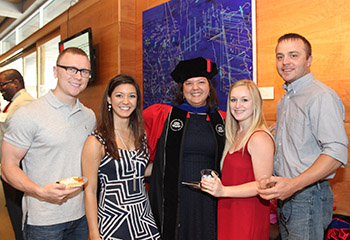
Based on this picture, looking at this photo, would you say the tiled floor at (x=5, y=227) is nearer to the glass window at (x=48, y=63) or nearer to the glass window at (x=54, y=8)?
the glass window at (x=48, y=63)

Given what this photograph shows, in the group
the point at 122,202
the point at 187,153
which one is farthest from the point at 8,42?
the point at 122,202

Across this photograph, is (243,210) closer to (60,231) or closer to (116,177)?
(116,177)

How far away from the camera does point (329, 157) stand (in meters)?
1.70

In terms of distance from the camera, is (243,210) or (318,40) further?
(318,40)

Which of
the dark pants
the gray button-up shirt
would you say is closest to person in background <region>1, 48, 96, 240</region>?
the gray button-up shirt

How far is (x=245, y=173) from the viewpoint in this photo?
6.21ft

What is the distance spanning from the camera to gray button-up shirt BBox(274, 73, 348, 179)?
171 cm

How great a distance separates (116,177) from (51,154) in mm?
439

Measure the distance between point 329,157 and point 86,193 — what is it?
1556 mm

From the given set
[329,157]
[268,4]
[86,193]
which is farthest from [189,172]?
[268,4]

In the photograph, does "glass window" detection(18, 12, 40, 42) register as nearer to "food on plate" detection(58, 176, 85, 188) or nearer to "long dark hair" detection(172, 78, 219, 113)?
"long dark hair" detection(172, 78, 219, 113)

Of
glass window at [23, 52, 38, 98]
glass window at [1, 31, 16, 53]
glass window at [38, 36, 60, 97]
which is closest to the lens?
glass window at [38, 36, 60, 97]

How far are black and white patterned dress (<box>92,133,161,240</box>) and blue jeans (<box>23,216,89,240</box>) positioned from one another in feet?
0.65

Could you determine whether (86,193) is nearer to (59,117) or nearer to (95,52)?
(59,117)
